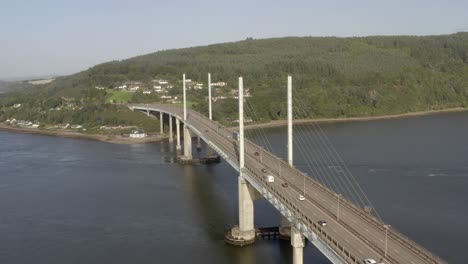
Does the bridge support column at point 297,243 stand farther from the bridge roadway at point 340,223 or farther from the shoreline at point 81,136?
the shoreline at point 81,136

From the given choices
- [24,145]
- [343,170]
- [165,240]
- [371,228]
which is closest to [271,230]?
[165,240]

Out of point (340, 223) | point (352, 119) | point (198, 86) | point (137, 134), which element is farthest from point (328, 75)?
point (340, 223)

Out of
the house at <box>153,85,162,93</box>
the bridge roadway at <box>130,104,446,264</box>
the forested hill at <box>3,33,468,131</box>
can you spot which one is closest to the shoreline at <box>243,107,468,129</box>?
the forested hill at <box>3,33,468,131</box>

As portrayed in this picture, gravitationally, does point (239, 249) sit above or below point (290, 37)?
below

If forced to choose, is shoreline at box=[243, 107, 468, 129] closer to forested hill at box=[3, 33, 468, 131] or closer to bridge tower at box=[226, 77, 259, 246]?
forested hill at box=[3, 33, 468, 131]

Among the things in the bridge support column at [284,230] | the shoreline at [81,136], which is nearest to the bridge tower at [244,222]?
the bridge support column at [284,230]

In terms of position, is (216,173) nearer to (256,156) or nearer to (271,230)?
(256,156)
